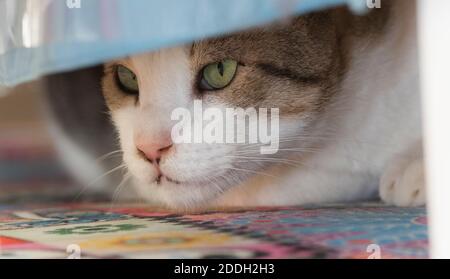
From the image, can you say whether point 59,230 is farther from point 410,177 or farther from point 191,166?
point 410,177

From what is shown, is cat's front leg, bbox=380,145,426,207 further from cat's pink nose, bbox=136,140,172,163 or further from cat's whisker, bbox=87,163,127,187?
cat's whisker, bbox=87,163,127,187

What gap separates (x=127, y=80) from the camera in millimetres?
1213

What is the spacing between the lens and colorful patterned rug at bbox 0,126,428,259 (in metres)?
0.85

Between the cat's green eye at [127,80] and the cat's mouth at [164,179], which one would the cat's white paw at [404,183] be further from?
the cat's green eye at [127,80]

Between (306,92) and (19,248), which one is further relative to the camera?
(306,92)

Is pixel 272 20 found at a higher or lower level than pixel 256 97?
higher

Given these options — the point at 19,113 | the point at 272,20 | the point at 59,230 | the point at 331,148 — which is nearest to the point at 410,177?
the point at 331,148

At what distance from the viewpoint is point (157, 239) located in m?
0.93

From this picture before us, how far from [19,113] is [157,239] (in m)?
0.64

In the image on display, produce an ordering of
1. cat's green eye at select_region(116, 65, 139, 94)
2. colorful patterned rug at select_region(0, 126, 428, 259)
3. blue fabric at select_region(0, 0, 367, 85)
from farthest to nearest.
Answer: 1. cat's green eye at select_region(116, 65, 139, 94)
2. blue fabric at select_region(0, 0, 367, 85)
3. colorful patterned rug at select_region(0, 126, 428, 259)

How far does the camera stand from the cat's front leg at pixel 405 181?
3.32 feet

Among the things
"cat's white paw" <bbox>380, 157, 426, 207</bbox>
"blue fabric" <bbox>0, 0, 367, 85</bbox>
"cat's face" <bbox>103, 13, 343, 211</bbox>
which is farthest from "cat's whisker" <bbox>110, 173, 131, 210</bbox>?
"cat's white paw" <bbox>380, 157, 426, 207</bbox>
